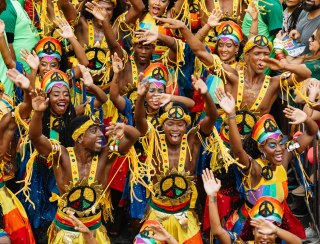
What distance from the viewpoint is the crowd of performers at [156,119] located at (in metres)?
10.1

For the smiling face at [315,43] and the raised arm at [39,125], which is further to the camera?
the smiling face at [315,43]

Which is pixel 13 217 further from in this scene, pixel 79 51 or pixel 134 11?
pixel 134 11

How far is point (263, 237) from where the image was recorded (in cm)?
966

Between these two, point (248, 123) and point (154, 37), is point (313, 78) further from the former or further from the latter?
point (154, 37)

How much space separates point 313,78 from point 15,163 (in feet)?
9.70

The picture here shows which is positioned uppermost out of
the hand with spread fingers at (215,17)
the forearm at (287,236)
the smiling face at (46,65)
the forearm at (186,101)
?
the hand with spread fingers at (215,17)

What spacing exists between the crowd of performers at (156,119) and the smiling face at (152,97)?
0.01m

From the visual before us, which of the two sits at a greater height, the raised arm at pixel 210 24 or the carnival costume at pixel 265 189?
the raised arm at pixel 210 24

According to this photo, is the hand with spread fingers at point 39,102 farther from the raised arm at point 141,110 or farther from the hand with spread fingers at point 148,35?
the hand with spread fingers at point 148,35

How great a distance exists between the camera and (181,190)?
10.3 meters

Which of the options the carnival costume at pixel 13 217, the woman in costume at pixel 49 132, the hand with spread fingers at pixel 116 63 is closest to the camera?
the carnival costume at pixel 13 217

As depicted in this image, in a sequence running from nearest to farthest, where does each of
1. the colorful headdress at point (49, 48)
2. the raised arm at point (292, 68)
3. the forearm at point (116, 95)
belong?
the raised arm at point (292, 68) → the forearm at point (116, 95) → the colorful headdress at point (49, 48)

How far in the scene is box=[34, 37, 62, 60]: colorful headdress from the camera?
457 inches

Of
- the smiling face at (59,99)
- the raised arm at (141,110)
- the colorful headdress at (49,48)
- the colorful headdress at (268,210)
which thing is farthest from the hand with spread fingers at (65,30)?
the colorful headdress at (268,210)
